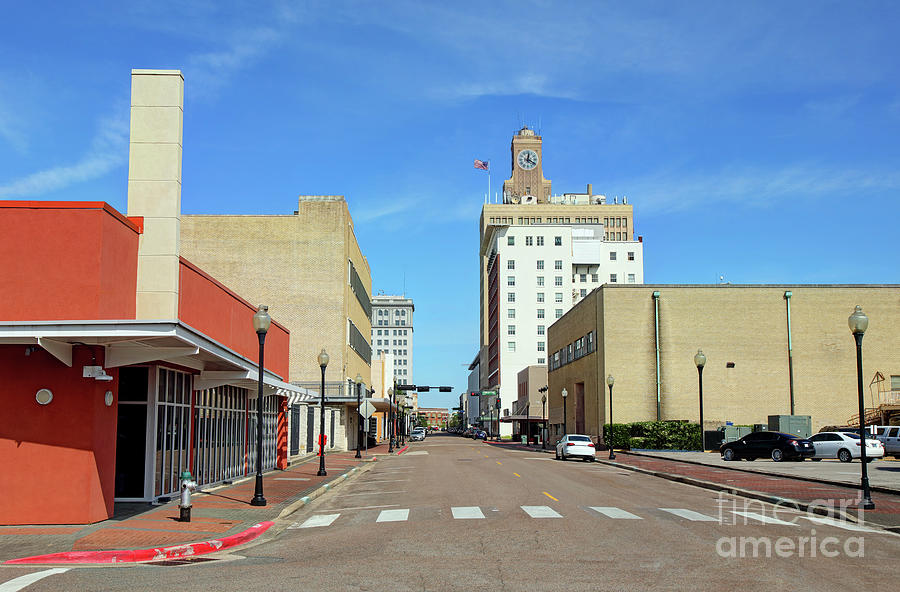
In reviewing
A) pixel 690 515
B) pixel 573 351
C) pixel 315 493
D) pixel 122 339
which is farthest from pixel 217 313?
pixel 573 351

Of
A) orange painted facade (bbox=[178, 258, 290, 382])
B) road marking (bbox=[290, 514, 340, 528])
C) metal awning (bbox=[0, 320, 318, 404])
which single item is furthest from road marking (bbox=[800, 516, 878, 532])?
orange painted facade (bbox=[178, 258, 290, 382])

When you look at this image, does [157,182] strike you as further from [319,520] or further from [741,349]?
[741,349]

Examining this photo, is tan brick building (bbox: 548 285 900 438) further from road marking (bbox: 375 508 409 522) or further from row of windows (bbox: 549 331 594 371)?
road marking (bbox: 375 508 409 522)

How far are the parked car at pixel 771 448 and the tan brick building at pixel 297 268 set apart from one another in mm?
30482

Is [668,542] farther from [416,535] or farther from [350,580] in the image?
[350,580]

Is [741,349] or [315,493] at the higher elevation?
[741,349]

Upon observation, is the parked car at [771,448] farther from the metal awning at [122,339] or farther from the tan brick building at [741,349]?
the metal awning at [122,339]

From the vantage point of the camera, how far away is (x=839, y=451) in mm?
37094

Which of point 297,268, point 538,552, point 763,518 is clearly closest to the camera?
point 538,552

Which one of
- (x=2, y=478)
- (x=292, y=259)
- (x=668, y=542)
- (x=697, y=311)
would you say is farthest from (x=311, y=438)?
(x=668, y=542)

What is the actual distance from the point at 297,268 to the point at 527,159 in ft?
401

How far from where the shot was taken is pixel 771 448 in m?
37.3

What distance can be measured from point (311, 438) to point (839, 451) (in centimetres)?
3038

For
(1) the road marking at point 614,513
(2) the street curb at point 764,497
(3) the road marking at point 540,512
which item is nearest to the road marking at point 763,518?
(2) the street curb at point 764,497
